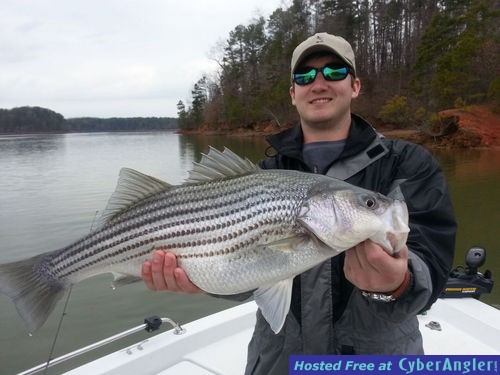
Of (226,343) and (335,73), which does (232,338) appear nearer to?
(226,343)

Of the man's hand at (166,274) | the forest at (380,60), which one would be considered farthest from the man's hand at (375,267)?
the forest at (380,60)

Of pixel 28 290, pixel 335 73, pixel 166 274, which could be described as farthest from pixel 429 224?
pixel 28 290

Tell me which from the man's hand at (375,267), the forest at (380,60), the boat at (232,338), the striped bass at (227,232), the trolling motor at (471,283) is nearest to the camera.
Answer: the man's hand at (375,267)

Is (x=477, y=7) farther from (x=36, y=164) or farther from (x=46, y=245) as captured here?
(x=36, y=164)

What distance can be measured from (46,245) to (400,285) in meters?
12.3

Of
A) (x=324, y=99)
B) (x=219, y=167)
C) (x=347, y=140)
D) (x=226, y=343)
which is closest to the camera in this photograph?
(x=219, y=167)

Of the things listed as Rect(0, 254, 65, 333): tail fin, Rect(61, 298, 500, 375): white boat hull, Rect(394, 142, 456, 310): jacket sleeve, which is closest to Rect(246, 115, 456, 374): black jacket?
Rect(394, 142, 456, 310): jacket sleeve

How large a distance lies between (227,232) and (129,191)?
884mm

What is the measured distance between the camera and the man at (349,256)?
2295 mm

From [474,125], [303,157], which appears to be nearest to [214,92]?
[474,125]

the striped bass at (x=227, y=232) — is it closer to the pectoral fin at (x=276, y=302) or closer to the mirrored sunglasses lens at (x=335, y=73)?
the pectoral fin at (x=276, y=302)

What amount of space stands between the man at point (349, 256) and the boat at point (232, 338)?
1.40 metres

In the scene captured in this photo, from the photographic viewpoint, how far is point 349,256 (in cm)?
234

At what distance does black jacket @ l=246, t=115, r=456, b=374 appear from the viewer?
2430 mm
